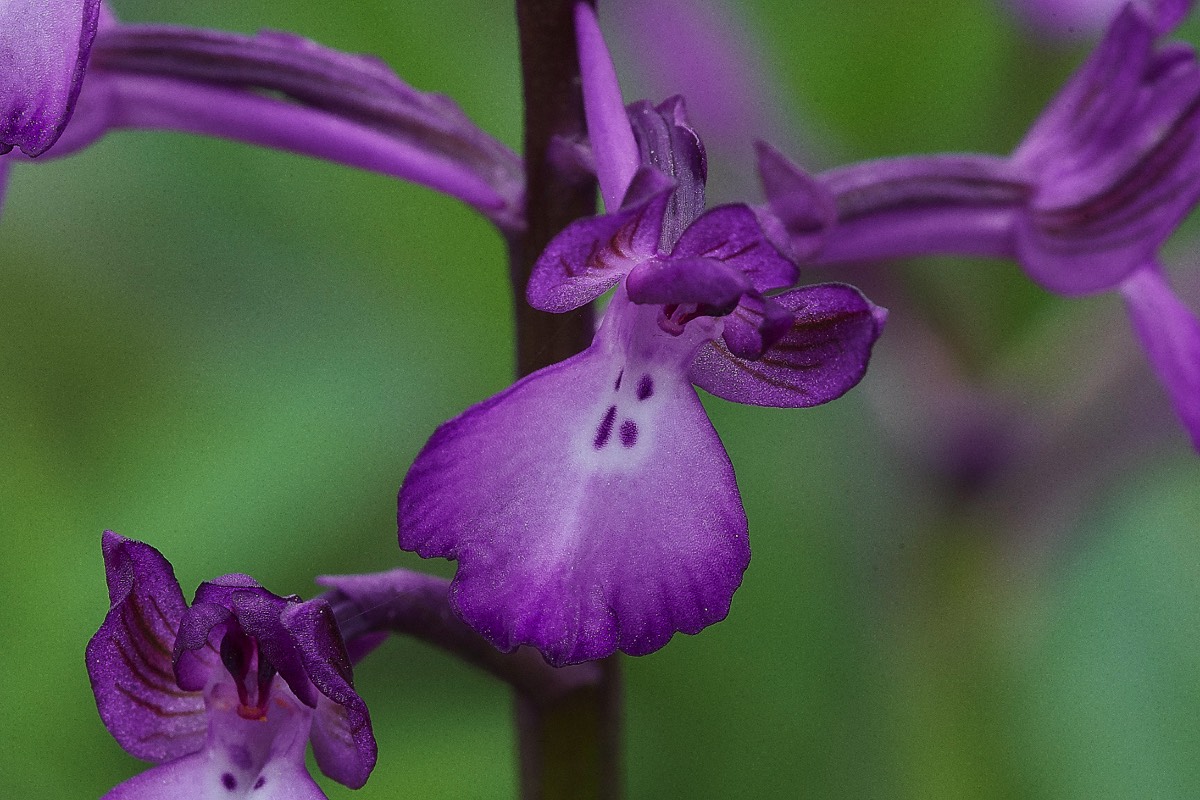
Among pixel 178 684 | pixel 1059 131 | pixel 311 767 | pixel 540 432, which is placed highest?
pixel 1059 131

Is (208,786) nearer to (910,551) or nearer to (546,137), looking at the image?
(546,137)

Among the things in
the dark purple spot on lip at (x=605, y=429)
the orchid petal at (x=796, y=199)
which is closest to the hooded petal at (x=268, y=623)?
the dark purple spot on lip at (x=605, y=429)

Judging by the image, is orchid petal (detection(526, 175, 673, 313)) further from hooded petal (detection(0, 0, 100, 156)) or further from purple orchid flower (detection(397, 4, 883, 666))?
hooded petal (detection(0, 0, 100, 156))

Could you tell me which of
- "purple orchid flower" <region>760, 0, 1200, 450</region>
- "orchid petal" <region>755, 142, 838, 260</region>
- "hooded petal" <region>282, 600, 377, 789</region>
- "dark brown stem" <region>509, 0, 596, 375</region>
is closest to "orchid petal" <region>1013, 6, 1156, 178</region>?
"purple orchid flower" <region>760, 0, 1200, 450</region>

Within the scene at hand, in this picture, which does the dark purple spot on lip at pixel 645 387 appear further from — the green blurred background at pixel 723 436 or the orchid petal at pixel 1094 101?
the green blurred background at pixel 723 436

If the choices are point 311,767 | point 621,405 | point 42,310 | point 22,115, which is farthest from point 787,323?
point 42,310

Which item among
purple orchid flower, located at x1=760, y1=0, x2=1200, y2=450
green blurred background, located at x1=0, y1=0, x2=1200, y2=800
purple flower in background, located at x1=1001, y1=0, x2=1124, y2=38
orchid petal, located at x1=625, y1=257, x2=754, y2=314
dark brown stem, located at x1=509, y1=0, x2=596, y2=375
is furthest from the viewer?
purple flower in background, located at x1=1001, y1=0, x2=1124, y2=38

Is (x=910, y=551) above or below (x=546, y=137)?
below
